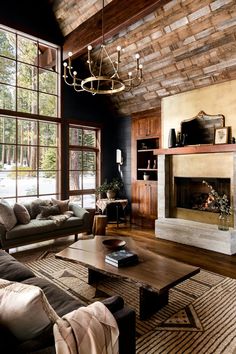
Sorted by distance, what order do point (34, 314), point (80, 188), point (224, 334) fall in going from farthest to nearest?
point (80, 188), point (224, 334), point (34, 314)

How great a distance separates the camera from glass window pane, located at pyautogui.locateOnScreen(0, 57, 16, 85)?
4918mm

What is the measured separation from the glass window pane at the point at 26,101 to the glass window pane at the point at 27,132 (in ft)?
0.80

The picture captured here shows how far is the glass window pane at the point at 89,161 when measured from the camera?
6508 mm

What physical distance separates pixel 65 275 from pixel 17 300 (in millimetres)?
2240

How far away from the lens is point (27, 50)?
524cm

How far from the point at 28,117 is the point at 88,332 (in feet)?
15.8

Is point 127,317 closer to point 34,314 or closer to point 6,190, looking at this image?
point 34,314

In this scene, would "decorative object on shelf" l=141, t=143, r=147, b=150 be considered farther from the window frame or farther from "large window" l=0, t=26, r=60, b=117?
"large window" l=0, t=26, r=60, b=117

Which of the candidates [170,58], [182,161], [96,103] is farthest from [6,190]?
[170,58]

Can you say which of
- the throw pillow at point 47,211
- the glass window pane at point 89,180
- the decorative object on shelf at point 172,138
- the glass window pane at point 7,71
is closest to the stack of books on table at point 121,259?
the throw pillow at point 47,211

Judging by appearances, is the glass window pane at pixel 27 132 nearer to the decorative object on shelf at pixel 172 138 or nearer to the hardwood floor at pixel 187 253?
the hardwood floor at pixel 187 253

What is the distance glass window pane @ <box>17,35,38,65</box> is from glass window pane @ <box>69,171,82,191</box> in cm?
262

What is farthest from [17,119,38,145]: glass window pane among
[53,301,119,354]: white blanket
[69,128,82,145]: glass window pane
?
[53,301,119,354]: white blanket

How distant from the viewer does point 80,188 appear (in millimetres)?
6371
